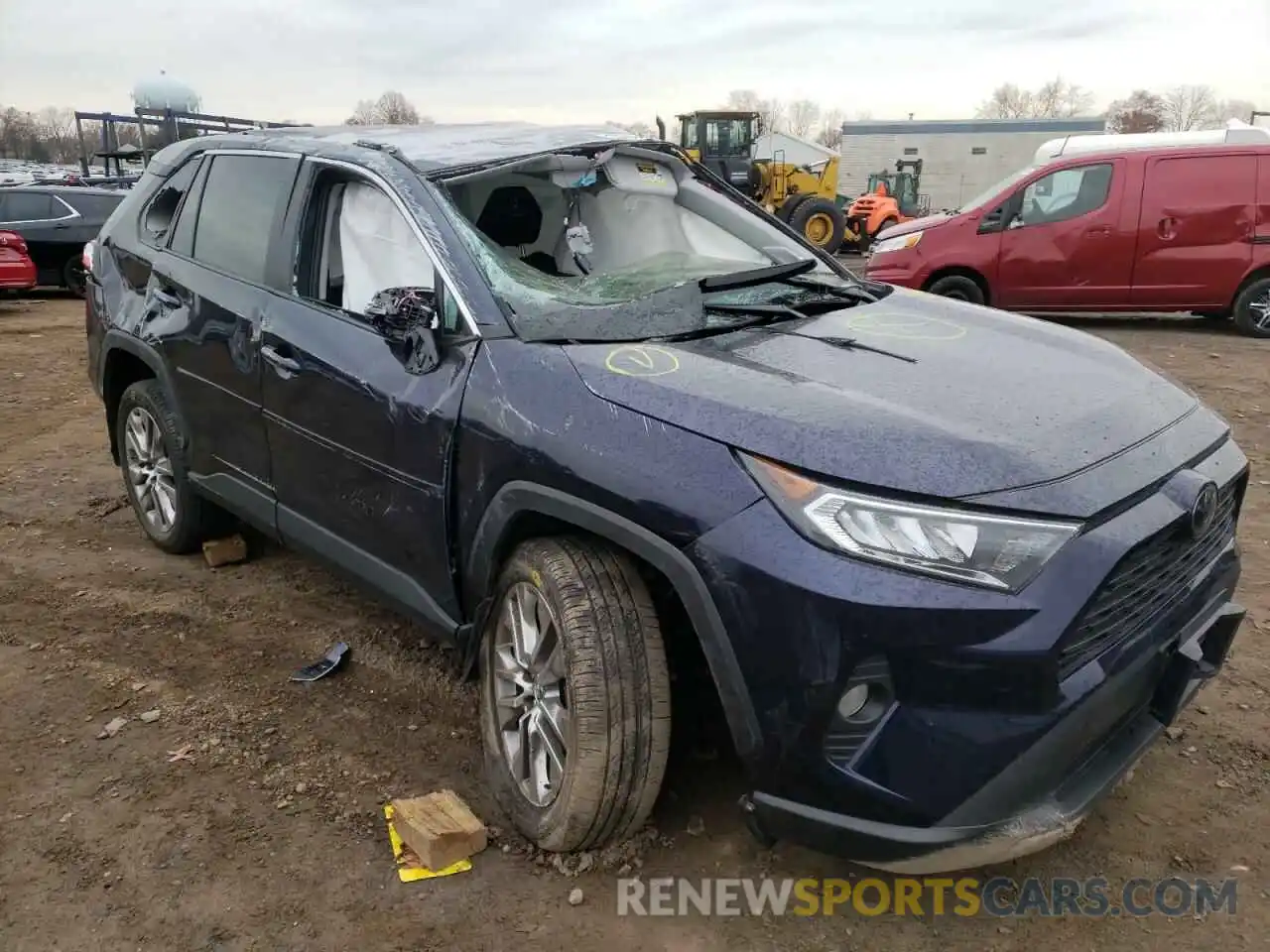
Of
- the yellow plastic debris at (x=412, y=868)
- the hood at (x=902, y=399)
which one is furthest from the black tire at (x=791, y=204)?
the yellow plastic debris at (x=412, y=868)

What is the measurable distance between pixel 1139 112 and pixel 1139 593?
8513cm

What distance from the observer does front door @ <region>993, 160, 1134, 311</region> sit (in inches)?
384

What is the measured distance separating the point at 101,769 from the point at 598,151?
2.54 m

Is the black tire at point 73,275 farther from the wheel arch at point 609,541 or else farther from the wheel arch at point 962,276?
the wheel arch at point 609,541

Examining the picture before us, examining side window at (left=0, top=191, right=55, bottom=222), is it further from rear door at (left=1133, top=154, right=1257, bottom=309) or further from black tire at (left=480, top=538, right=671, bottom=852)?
black tire at (left=480, top=538, right=671, bottom=852)

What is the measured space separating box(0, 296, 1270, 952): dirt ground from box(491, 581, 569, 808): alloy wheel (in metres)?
0.21

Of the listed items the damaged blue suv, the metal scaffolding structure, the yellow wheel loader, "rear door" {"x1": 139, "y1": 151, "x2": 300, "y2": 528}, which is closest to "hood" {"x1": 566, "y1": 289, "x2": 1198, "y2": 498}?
the damaged blue suv

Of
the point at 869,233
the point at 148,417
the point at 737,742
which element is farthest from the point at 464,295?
the point at 869,233

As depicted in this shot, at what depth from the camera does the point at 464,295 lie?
2.65m

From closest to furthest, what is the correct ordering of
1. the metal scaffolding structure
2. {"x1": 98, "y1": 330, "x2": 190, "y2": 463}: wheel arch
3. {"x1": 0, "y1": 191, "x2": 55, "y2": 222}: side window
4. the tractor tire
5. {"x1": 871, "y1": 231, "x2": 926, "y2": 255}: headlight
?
{"x1": 98, "y1": 330, "x2": 190, "y2": 463}: wheel arch < {"x1": 871, "y1": 231, "x2": 926, "y2": 255}: headlight < {"x1": 0, "y1": 191, "x2": 55, "y2": 222}: side window < the tractor tire < the metal scaffolding structure

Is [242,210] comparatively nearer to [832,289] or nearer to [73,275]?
[832,289]

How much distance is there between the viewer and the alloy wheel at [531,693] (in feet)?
7.97

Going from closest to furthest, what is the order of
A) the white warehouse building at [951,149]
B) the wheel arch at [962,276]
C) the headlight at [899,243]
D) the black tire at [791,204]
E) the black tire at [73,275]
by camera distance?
the wheel arch at [962,276] < the headlight at [899,243] < the black tire at [73,275] < the black tire at [791,204] < the white warehouse building at [951,149]

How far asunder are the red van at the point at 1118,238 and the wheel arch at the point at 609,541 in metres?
8.53
